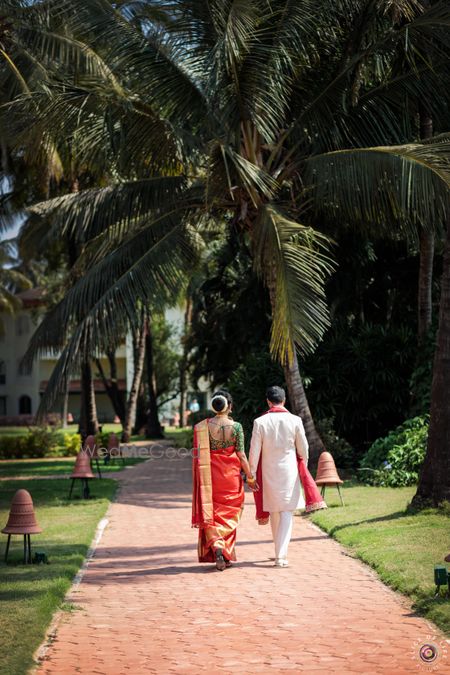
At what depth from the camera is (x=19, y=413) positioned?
209ft

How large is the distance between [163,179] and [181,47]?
2.31 meters

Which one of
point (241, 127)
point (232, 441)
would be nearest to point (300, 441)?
point (232, 441)

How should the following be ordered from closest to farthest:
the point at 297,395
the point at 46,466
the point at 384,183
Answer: the point at 384,183, the point at 297,395, the point at 46,466

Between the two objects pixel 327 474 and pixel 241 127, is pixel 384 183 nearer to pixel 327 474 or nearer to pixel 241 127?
pixel 241 127

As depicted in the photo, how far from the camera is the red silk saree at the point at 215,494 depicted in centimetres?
948

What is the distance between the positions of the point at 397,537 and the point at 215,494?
210 centimetres

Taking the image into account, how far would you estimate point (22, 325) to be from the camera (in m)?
62.9

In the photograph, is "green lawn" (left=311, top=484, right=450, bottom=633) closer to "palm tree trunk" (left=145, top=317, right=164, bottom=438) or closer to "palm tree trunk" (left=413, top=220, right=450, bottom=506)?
"palm tree trunk" (left=413, top=220, right=450, bottom=506)

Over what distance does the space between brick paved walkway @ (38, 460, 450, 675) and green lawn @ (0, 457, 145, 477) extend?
12.3m

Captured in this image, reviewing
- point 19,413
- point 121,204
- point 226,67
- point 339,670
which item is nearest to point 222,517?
A: point 339,670

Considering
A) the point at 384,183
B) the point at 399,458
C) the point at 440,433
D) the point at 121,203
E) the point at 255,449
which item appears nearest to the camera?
the point at 255,449

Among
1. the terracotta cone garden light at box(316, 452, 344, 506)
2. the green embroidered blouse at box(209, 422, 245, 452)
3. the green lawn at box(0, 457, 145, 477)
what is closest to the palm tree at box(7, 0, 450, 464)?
the terracotta cone garden light at box(316, 452, 344, 506)

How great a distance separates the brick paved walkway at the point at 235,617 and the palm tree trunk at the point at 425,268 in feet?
27.6

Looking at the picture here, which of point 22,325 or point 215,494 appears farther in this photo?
point 22,325
